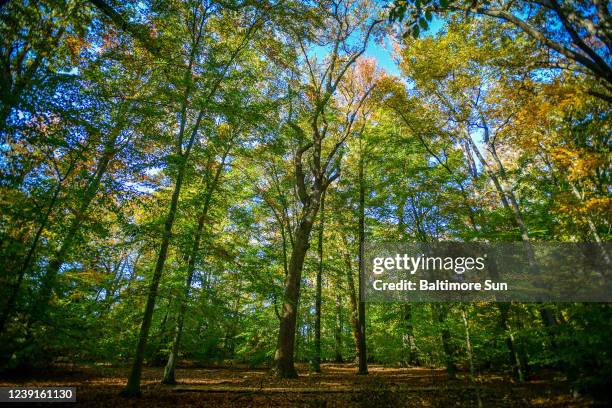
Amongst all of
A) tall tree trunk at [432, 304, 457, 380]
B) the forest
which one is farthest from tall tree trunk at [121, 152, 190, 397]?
tall tree trunk at [432, 304, 457, 380]

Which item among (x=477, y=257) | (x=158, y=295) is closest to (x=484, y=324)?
(x=477, y=257)

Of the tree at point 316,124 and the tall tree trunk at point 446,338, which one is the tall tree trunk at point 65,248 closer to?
the tree at point 316,124

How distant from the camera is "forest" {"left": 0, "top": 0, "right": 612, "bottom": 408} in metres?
6.00

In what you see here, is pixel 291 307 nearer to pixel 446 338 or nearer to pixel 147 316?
pixel 147 316

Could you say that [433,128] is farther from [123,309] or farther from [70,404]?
[70,404]

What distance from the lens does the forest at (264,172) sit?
19.7 feet

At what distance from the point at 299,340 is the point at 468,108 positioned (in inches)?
461

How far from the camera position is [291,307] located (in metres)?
12.2

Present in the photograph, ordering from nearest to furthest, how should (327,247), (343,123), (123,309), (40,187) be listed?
(40,187), (123,309), (343,123), (327,247)

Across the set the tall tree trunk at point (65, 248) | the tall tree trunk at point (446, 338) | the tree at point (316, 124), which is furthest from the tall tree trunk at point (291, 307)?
the tall tree trunk at point (65, 248)

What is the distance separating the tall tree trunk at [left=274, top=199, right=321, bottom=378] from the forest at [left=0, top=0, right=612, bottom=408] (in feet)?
0.28

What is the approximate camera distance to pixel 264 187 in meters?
17.2

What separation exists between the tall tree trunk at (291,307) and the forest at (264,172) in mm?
87

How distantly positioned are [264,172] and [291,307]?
24.7ft
